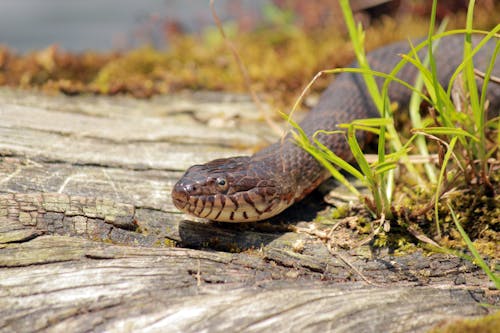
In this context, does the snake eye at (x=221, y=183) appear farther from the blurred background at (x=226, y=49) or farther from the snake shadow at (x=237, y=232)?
the blurred background at (x=226, y=49)

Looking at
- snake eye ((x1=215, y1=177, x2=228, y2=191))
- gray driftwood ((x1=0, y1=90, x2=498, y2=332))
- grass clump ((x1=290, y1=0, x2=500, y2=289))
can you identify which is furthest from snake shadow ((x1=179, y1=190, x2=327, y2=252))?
grass clump ((x1=290, y1=0, x2=500, y2=289))

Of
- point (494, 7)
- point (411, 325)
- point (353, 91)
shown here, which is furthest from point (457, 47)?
point (411, 325)

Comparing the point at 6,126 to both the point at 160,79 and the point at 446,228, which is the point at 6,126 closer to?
the point at 160,79

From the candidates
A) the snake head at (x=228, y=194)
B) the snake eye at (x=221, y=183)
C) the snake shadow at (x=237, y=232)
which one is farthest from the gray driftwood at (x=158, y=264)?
the snake eye at (x=221, y=183)

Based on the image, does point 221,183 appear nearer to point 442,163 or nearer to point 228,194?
point 228,194

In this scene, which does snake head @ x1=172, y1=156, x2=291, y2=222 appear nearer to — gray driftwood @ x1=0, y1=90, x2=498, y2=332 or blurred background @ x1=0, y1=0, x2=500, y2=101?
gray driftwood @ x1=0, y1=90, x2=498, y2=332

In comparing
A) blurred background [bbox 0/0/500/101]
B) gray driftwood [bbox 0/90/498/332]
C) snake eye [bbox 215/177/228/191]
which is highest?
blurred background [bbox 0/0/500/101]
